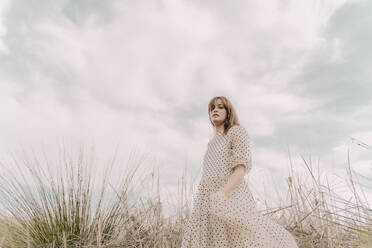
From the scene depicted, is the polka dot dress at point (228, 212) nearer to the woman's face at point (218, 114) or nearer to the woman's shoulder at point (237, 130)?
the woman's shoulder at point (237, 130)

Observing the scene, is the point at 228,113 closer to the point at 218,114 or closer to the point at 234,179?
the point at 218,114

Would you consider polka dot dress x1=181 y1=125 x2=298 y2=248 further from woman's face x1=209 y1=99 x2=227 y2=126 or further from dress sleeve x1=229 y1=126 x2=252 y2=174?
woman's face x1=209 y1=99 x2=227 y2=126

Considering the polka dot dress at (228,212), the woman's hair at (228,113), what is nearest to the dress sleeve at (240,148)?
the polka dot dress at (228,212)

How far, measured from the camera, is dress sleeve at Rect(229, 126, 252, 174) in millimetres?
2439

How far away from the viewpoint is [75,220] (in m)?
3.04

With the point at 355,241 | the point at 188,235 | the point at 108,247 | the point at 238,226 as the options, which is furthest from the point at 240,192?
the point at 108,247

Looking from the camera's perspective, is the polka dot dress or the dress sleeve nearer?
the polka dot dress

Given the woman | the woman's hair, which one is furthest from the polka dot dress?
the woman's hair

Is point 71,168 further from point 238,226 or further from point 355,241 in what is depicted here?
point 355,241

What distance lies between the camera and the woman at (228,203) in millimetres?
2277

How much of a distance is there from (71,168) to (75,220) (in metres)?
0.48

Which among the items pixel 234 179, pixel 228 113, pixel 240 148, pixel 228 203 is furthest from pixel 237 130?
pixel 228 203

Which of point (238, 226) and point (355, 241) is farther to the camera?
point (355, 241)

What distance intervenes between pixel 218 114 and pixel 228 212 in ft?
2.87
